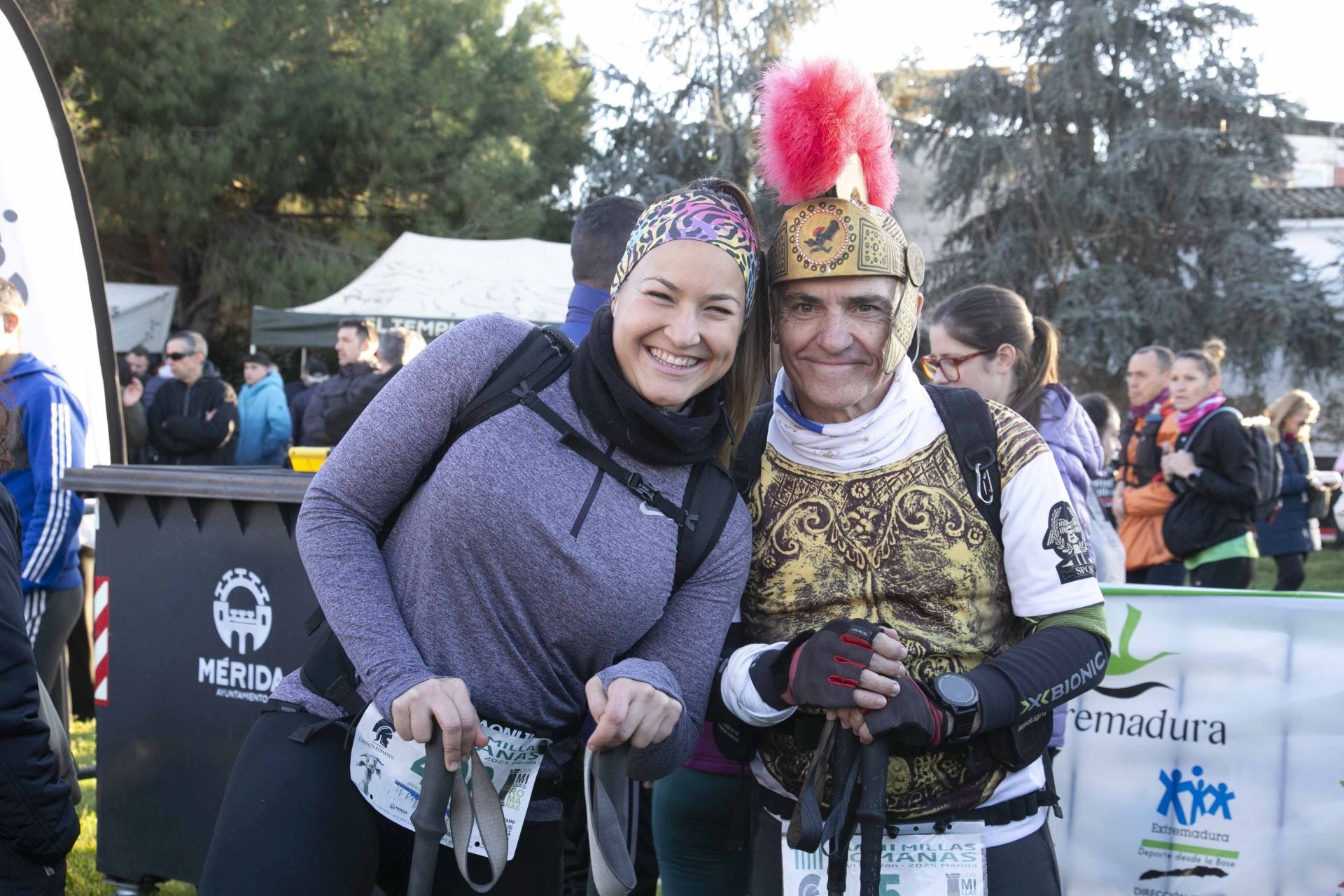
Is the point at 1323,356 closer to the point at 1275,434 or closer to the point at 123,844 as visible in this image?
the point at 1275,434

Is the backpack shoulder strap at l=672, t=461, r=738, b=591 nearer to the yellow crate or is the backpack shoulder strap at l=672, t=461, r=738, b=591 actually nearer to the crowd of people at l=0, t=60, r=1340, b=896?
the crowd of people at l=0, t=60, r=1340, b=896

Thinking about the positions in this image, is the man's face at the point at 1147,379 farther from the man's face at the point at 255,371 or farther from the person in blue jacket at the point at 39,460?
the man's face at the point at 255,371

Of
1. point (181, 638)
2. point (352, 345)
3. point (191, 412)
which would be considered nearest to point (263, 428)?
point (191, 412)

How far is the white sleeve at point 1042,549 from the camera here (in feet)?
6.44

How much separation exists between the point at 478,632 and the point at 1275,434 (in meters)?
8.05

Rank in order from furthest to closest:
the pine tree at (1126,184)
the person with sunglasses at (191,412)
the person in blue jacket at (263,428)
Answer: the pine tree at (1126,184) < the person in blue jacket at (263,428) < the person with sunglasses at (191,412)

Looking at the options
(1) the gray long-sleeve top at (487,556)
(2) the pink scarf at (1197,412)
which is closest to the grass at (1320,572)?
(2) the pink scarf at (1197,412)

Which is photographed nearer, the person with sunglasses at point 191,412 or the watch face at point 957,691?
the watch face at point 957,691

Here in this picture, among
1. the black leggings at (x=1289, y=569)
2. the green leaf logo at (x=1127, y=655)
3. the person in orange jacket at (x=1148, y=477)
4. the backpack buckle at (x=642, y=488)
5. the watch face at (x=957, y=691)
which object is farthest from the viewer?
the black leggings at (x=1289, y=569)

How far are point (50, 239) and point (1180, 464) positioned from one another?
5.65 meters

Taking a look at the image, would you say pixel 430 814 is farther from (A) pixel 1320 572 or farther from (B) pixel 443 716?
(A) pixel 1320 572

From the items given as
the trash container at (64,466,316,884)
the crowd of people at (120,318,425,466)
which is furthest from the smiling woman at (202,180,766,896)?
the crowd of people at (120,318,425,466)

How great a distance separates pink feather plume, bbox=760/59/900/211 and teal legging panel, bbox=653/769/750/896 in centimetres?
132

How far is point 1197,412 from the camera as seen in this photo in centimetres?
618
